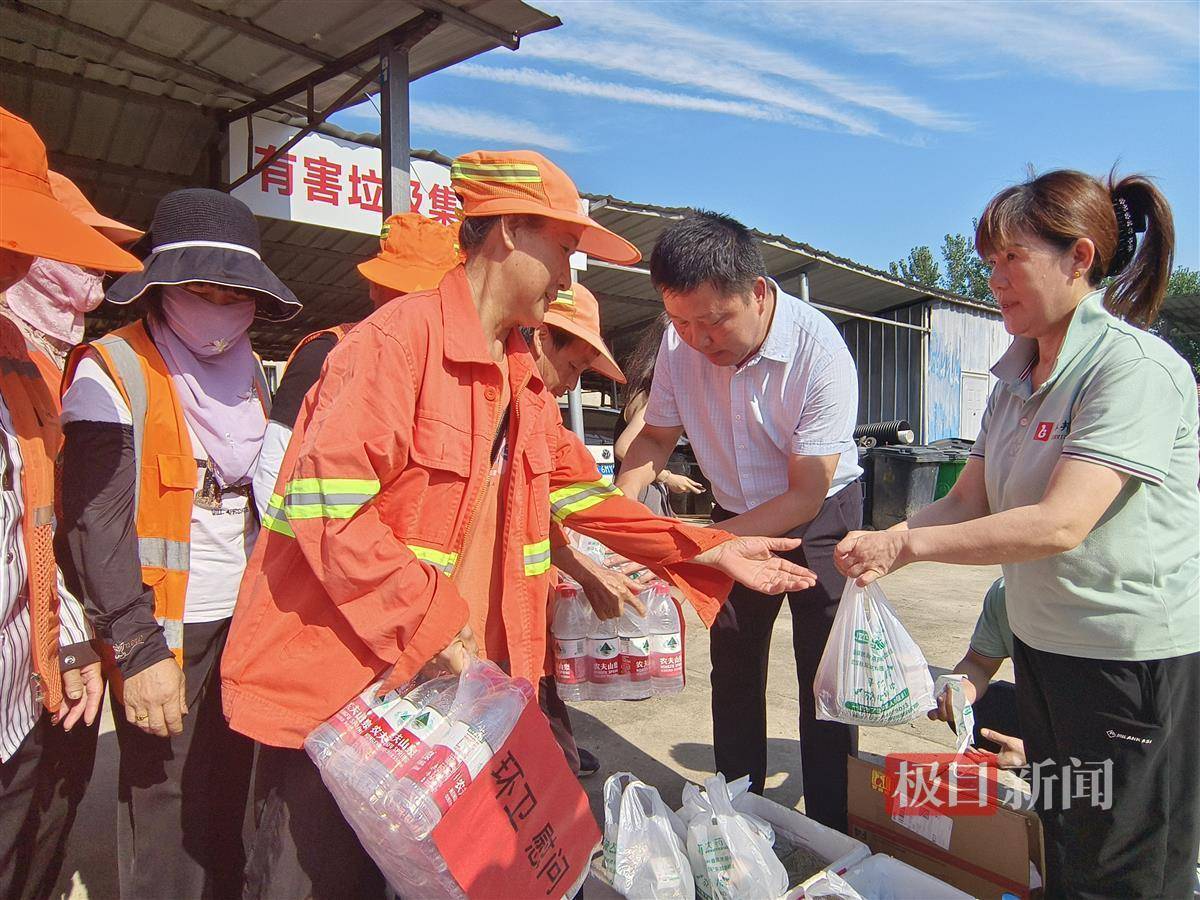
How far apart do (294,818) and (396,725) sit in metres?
0.33

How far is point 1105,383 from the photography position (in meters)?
1.63

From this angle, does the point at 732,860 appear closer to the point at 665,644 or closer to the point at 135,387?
the point at 665,644

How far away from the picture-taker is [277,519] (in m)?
1.47

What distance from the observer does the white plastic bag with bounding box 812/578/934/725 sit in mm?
1952

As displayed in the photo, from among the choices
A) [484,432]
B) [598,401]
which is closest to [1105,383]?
[484,432]

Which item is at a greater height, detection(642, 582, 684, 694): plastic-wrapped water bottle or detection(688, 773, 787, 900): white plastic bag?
detection(642, 582, 684, 694): plastic-wrapped water bottle

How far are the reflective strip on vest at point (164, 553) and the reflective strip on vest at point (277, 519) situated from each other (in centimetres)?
50

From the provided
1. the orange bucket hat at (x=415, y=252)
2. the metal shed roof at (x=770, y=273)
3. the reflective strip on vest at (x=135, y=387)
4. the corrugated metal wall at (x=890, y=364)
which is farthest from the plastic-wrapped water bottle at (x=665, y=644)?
the corrugated metal wall at (x=890, y=364)

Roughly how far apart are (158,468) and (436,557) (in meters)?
0.80

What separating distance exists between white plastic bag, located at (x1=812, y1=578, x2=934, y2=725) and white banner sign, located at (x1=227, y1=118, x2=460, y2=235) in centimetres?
500

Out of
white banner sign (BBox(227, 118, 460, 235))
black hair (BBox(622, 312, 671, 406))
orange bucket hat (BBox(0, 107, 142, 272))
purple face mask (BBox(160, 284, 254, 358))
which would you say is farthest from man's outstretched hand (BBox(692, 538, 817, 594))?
white banner sign (BBox(227, 118, 460, 235))

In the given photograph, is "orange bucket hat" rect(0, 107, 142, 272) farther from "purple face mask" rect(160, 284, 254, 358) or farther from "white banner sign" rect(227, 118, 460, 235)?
"white banner sign" rect(227, 118, 460, 235)

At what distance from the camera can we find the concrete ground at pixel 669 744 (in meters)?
2.70

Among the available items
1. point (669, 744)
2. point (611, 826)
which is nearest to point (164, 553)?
point (611, 826)
